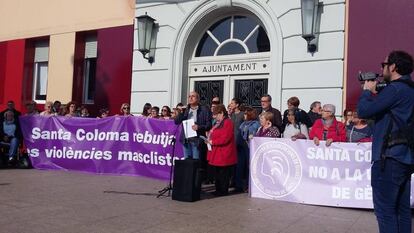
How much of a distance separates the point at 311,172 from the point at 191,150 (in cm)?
254

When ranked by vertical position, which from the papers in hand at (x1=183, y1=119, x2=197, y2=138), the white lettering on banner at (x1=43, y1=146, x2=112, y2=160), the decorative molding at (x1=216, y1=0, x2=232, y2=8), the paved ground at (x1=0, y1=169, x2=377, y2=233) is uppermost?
the decorative molding at (x1=216, y1=0, x2=232, y2=8)

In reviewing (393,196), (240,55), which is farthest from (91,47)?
(393,196)

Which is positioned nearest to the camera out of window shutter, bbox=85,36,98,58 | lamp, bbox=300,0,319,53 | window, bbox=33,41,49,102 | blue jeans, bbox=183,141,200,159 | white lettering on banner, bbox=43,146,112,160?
blue jeans, bbox=183,141,200,159

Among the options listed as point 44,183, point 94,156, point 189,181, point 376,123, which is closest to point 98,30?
point 94,156

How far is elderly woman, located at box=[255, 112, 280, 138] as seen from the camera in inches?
308

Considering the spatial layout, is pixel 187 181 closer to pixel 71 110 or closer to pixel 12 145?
pixel 71 110

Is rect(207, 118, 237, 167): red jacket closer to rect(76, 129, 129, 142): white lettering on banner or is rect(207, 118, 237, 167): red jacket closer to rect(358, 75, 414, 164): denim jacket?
rect(76, 129, 129, 142): white lettering on banner

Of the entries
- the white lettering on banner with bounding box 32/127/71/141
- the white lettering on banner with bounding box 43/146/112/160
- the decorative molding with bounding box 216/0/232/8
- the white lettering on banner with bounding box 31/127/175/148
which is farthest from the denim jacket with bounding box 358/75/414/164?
the white lettering on banner with bounding box 32/127/71/141

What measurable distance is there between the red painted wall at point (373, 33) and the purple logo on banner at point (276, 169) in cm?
247

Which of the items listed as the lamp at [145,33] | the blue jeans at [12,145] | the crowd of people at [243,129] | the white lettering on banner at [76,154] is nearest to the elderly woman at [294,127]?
the crowd of people at [243,129]

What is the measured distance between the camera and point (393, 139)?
3668mm

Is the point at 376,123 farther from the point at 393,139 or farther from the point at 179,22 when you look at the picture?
the point at 179,22

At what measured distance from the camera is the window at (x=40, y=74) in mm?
14930

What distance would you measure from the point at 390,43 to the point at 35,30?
11.2 metres
